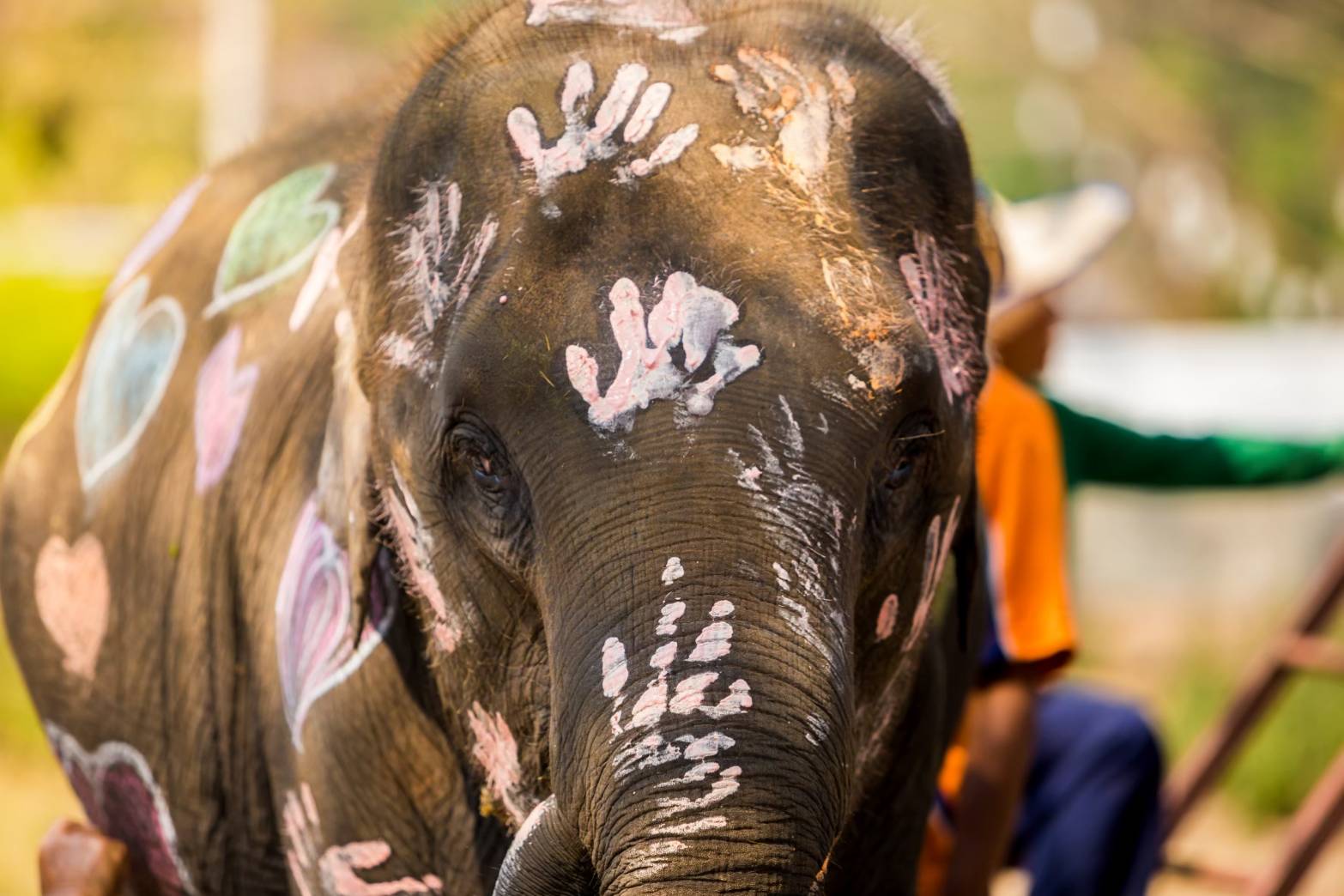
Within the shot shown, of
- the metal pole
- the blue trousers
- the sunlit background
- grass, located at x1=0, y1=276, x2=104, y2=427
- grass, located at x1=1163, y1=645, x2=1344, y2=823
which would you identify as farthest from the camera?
the metal pole

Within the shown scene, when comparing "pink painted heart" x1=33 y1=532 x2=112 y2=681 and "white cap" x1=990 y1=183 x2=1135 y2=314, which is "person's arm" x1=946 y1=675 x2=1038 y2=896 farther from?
"pink painted heart" x1=33 y1=532 x2=112 y2=681

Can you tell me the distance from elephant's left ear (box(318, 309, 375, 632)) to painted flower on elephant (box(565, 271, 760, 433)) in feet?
1.48

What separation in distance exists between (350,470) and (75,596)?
0.93 meters

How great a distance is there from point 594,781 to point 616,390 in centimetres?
35

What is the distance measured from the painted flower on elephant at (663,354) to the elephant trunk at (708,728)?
16cm

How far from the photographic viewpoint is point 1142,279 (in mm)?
19859

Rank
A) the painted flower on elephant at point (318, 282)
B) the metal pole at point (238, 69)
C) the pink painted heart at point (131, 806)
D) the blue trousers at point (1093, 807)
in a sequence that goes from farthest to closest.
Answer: the metal pole at point (238, 69) < the blue trousers at point (1093, 807) < the pink painted heart at point (131, 806) < the painted flower on elephant at point (318, 282)

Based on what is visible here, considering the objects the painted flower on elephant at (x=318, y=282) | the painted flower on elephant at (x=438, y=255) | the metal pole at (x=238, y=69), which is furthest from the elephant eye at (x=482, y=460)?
the metal pole at (x=238, y=69)

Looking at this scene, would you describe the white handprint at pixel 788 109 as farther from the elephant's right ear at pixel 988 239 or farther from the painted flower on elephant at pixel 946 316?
the elephant's right ear at pixel 988 239

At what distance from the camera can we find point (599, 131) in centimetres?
194

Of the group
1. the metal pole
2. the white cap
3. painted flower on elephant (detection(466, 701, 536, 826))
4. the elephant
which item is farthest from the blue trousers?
the metal pole

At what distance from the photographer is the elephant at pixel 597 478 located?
1.67 meters

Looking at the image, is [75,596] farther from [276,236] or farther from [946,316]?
[946,316]

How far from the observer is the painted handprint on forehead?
75.1 inches
